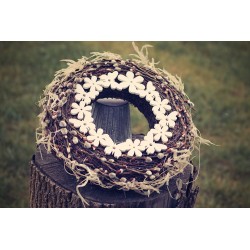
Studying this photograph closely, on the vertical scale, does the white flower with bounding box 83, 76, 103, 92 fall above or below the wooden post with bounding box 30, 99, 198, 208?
above

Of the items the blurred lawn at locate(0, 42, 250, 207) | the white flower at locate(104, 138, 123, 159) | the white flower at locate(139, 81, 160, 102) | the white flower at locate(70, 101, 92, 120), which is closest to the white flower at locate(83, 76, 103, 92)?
the white flower at locate(70, 101, 92, 120)

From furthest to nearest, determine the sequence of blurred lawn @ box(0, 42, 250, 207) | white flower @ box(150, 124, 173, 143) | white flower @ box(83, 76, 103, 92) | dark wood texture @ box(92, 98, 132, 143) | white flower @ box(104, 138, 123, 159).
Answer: blurred lawn @ box(0, 42, 250, 207) < dark wood texture @ box(92, 98, 132, 143) < white flower @ box(83, 76, 103, 92) < white flower @ box(150, 124, 173, 143) < white flower @ box(104, 138, 123, 159)

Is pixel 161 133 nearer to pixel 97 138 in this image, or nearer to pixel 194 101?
pixel 97 138

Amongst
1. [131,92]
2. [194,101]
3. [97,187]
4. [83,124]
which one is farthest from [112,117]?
[194,101]

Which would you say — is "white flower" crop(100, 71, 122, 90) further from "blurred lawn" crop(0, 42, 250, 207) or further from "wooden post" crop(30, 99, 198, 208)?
"blurred lawn" crop(0, 42, 250, 207)

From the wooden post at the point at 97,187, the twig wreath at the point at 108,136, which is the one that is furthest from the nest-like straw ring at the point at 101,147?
the wooden post at the point at 97,187

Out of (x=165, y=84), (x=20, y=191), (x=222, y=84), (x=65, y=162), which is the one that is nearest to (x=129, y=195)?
(x=65, y=162)
